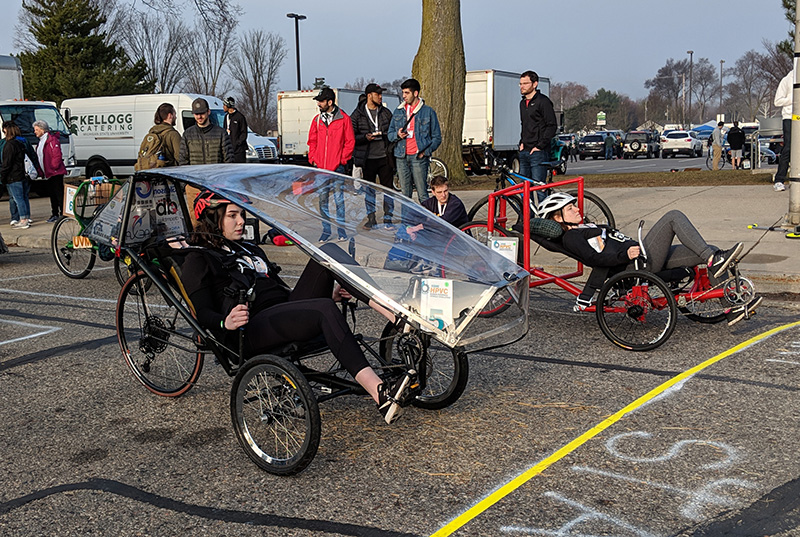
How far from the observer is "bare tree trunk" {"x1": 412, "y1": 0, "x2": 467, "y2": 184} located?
1981 cm

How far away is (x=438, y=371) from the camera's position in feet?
16.4

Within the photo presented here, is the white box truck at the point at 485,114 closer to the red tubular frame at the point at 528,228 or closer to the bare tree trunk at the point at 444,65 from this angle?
the bare tree trunk at the point at 444,65

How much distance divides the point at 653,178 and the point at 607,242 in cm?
1241

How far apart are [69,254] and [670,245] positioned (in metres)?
6.92

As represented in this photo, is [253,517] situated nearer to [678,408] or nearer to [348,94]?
[678,408]

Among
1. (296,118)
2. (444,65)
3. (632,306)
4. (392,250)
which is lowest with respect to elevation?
(632,306)

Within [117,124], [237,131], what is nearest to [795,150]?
[237,131]

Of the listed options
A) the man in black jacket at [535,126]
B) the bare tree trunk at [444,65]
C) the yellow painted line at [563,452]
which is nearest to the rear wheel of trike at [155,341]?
the yellow painted line at [563,452]

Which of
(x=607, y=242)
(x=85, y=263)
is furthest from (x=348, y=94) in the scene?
(x=607, y=242)

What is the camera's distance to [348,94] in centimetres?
3112

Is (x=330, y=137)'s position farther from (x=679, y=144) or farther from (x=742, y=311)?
(x=679, y=144)

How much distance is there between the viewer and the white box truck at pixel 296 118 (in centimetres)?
3170

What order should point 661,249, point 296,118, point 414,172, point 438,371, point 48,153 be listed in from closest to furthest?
point 438,371, point 661,249, point 414,172, point 48,153, point 296,118

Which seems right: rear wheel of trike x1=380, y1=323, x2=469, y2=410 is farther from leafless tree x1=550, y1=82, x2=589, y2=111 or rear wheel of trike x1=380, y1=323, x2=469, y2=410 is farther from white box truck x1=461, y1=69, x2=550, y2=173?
leafless tree x1=550, y1=82, x2=589, y2=111
